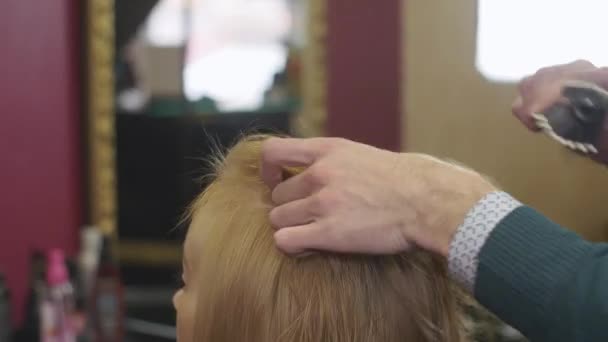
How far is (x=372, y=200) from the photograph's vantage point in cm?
63

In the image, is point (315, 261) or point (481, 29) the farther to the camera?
point (481, 29)

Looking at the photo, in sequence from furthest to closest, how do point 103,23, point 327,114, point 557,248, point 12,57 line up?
point 327,114 → point 103,23 → point 12,57 → point 557,248

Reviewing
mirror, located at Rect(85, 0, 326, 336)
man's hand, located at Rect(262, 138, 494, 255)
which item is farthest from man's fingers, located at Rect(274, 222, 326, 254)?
mirror, located at Rect(85, 0, 326, 336)

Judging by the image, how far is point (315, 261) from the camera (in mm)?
679

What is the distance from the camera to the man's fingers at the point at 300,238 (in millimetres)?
639

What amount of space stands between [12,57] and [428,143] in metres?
0.85

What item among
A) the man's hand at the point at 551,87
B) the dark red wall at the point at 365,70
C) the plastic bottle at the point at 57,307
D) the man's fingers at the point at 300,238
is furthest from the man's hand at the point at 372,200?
the dark red wall at the point at 365,70

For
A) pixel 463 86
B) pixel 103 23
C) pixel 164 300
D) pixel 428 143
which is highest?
pixel 103 23

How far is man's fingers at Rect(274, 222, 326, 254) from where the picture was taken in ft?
2.10

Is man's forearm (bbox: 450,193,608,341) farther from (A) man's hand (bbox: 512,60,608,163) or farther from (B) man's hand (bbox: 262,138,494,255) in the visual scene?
(A) man's hand (bbox: 512,60,608,163)

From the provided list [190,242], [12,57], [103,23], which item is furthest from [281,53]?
[190,242]

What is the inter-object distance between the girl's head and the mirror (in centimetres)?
85

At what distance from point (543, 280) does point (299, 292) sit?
0.69 feet

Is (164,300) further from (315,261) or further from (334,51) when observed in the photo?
(315,261)
